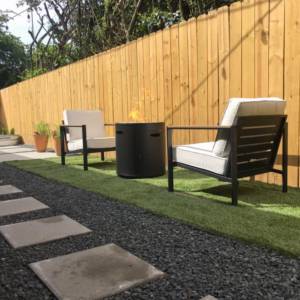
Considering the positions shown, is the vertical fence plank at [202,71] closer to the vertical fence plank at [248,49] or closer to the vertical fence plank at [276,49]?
the vertical fence plank at [248,49]

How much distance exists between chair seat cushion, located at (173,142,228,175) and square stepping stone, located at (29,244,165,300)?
49.1 inches

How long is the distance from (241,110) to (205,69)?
1.58 meters

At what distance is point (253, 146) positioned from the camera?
2.99 m

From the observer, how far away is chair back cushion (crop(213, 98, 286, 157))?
2785 mm

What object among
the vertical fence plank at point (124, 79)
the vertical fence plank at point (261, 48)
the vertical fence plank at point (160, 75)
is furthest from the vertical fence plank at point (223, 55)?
the vertical fence plank at point (124, 79)

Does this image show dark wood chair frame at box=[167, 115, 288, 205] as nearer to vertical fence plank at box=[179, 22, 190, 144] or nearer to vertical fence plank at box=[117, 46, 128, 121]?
vertical fence plank at box=[179, 22, 190, 144]

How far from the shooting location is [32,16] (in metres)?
13.6

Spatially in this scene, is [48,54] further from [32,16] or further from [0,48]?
[0,48]

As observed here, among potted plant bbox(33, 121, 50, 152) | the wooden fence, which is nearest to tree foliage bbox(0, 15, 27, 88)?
potted plant bbox(33, 121, 50, 152)

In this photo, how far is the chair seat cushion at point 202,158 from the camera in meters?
2.93

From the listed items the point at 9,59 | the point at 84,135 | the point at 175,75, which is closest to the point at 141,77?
the point at 175,75

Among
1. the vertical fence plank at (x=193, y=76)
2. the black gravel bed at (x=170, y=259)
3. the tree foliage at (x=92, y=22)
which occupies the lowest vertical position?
the black gravel bed at (x=170, y=259)

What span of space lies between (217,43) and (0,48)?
69.5 ft

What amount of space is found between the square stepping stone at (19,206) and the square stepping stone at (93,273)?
112cm
